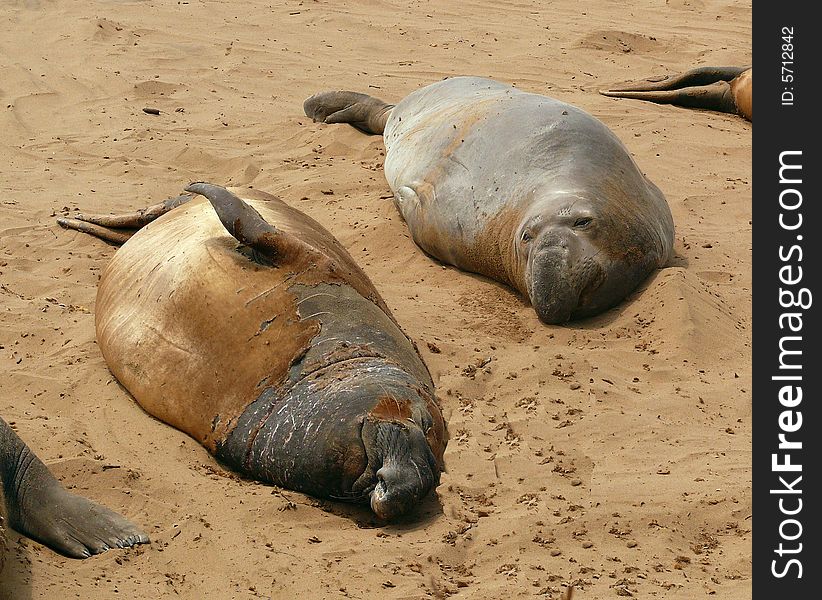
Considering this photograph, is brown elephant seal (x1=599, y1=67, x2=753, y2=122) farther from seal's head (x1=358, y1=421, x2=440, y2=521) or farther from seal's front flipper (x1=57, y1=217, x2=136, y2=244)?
seal's head (x1=358, y1=421, x2=440, y2=521)

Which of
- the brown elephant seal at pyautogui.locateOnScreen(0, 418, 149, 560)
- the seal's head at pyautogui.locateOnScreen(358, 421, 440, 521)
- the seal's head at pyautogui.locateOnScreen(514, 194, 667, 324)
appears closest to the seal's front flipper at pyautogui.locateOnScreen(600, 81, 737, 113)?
the seal's head at pyautogui.locateOnScreen(514, 194, 667, 324)

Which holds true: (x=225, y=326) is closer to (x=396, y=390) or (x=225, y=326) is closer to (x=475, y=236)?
(x=396, y=390)

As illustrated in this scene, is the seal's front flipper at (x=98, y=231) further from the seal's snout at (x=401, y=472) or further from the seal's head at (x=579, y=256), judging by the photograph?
the seal's snout at (x=401, y=472)

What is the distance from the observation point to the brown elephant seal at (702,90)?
30.6 ft

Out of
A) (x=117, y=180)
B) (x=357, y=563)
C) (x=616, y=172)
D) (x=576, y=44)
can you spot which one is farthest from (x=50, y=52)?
(x=357, y=563)

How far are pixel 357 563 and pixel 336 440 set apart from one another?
48 cm

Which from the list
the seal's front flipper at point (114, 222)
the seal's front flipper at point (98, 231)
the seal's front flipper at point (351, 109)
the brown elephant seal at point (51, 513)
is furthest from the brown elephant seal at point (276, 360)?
the seal's front flipper at point (351, 109)

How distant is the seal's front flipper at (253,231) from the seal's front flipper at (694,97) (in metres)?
5.17

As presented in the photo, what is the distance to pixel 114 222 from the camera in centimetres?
651

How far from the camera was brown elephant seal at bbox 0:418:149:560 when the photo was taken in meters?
3.74

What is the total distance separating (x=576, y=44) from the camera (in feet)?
35.7

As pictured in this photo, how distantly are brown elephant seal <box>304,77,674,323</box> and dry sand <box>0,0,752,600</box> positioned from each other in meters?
0.15

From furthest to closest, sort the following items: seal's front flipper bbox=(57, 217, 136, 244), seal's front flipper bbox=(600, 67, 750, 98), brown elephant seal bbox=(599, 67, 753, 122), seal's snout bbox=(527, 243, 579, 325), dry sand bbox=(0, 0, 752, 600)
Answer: seal's front flipper bbox=(600, 67, 750, 98) < brown elephant seal bbox=(599, 67, 753, 122) < seal's front flipper bbox=(57, 217, 136, 244) < seal's snout bbox=(527, 243, 579, 325) < dry sand bbox=(0, 0, 752, 600)
